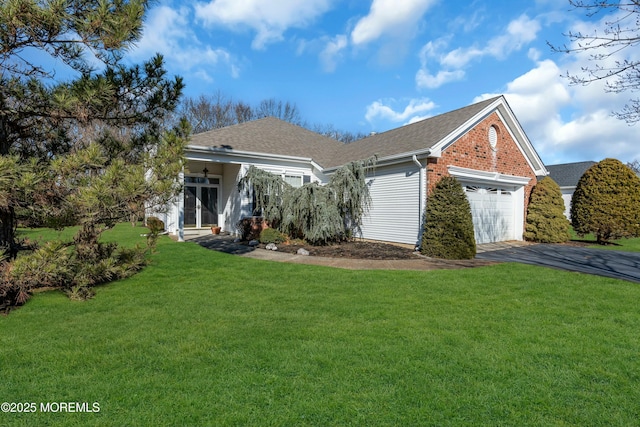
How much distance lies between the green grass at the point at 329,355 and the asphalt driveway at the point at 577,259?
2.04 meters

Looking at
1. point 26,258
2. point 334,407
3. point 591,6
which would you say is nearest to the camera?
point 334,407

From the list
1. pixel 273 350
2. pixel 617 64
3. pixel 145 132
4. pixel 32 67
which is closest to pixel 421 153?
pixel 617 64

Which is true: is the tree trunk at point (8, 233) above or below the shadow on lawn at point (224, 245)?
above

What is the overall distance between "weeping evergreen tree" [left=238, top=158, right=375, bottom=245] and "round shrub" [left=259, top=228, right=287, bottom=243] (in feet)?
1.09

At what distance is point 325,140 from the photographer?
19359 mm

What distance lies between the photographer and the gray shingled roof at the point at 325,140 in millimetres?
11773

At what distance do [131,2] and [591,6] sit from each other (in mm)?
7024

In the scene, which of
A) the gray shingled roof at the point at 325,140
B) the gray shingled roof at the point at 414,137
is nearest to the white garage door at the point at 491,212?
the gray shingled roof at the point at 414,137

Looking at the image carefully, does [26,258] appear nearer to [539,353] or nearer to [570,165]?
[539,353]

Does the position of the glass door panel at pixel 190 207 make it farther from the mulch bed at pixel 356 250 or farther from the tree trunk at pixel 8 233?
the tree trunk at pixel 8 233

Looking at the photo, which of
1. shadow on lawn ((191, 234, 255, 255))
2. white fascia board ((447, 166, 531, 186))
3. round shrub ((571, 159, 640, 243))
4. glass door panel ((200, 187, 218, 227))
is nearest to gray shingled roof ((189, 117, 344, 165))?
glass door panel ((200, 187, 218, 227))

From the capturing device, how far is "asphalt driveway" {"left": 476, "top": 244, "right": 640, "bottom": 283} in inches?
303

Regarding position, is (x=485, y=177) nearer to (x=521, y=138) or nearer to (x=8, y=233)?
(x=521, y=138)

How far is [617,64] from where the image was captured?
537 centimetres
